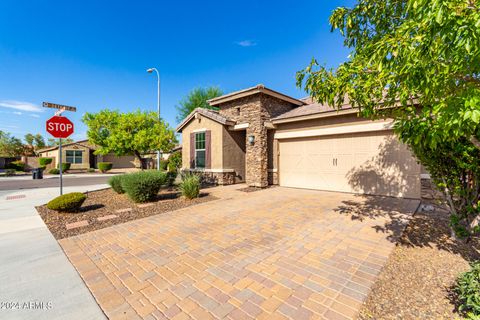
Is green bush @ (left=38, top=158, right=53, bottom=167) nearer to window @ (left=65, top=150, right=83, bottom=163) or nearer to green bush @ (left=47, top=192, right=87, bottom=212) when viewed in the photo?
window @ (left=65, top=150, right=83, bottom=163)

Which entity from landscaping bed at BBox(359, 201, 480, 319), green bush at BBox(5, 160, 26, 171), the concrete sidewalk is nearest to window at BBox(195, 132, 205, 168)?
the concrete sidewalk

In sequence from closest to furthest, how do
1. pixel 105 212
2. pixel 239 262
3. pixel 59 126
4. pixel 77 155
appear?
pixel 239 262 < pixel 105 212 < pixel 59 126 < pixel 77 155

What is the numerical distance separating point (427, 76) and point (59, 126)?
10285 millimetres

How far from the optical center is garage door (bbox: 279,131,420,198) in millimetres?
7621

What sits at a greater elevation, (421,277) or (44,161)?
(44,161)

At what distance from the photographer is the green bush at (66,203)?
6.29m

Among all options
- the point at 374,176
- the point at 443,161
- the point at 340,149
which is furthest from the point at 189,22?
the point at 443,161

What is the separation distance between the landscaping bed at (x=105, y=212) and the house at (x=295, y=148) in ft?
11.7

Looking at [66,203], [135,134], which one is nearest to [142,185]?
[66,203]

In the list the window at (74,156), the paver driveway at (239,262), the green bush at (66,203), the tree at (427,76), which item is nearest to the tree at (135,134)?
the green bush at (66,203)

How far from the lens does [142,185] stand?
7.69 m

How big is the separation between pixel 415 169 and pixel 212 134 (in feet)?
30.2

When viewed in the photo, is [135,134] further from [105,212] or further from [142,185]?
[105,212]

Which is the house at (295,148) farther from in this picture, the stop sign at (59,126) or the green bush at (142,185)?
the stop sign at (59,126)
